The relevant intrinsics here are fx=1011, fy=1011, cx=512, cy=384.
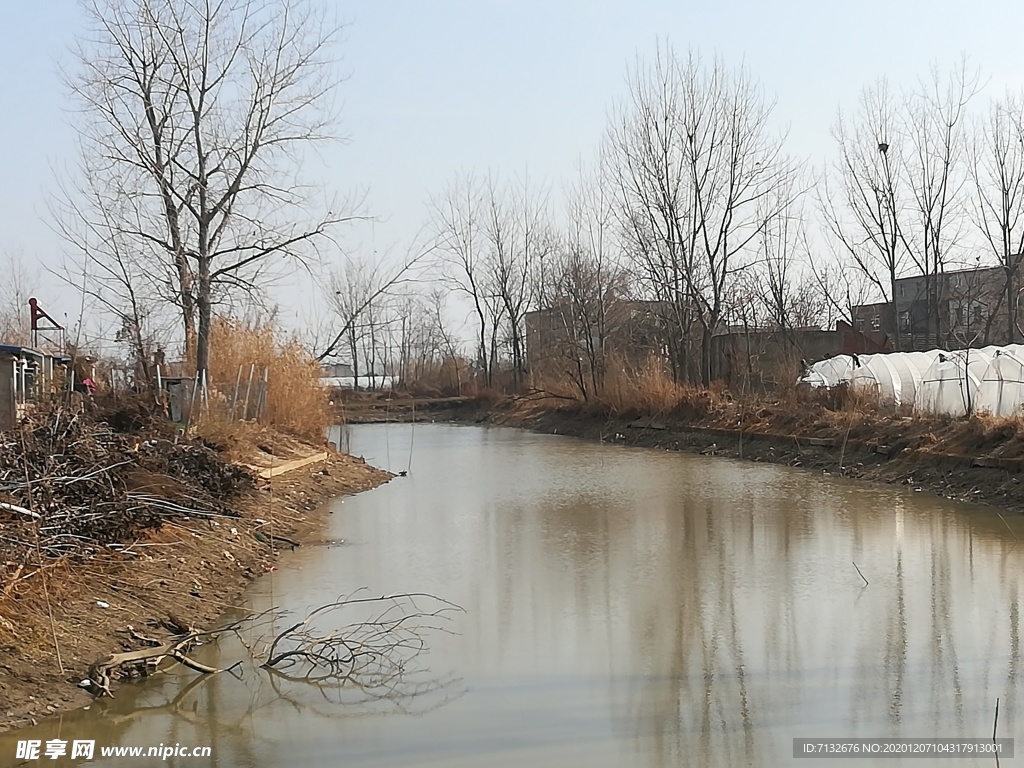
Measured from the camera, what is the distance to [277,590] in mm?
7852

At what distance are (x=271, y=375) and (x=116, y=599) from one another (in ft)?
42.1

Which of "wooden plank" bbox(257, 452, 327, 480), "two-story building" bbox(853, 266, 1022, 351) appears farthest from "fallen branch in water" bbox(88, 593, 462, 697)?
"two-story building" bbox(853, 266, 1022, 351)

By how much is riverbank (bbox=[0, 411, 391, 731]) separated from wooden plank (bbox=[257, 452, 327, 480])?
115 centimetres

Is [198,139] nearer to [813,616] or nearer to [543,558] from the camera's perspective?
[543,558]

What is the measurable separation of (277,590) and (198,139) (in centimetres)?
1147

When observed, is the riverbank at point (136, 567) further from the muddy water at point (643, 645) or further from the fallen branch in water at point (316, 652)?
the muddy water at point (643, 645)

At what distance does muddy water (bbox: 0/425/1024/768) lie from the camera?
468 centimetres

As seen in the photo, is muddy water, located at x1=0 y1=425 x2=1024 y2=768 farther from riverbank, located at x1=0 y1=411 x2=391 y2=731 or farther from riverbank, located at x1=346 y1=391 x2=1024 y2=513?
riverbank, located at x1=346 y1=391 x2=1024 y2=513

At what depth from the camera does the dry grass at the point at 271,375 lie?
1812 centimetres

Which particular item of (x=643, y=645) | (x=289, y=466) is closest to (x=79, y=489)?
(x=643, y=645)

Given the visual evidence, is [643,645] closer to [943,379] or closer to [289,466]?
[289,466]

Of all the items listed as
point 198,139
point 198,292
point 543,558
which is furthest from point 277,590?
point 198,139

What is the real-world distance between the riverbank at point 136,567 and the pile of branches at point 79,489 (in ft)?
0.07

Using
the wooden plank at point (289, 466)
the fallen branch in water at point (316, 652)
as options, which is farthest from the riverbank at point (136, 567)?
the wooden plank at point (289, 466)
